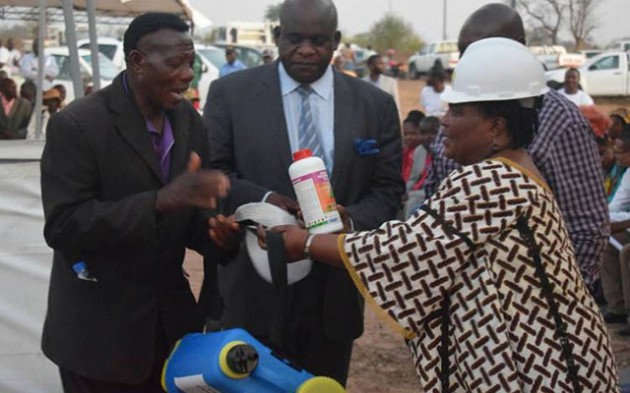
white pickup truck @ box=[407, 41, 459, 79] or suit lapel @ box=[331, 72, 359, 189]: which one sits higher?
suit lapel @ box=[331, 72, 359, 189]

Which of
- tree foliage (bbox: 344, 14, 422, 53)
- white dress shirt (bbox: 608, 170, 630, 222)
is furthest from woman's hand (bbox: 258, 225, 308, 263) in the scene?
tree foliage (bbox: 344, 14, 422, 53)

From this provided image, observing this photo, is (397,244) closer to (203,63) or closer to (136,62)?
(136,62)

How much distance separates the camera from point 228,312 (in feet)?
13.5

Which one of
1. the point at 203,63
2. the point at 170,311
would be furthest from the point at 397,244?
the point at 203,63

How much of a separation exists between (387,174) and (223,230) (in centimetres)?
95

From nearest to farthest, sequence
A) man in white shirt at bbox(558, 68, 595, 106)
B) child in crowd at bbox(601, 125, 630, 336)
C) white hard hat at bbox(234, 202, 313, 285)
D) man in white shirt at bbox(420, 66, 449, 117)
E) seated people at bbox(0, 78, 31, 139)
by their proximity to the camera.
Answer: white hard hat at bbox(234, 202, 313, 285) → child in crowd at bbox(601, 125, 630, 336) → seated people at bbox(0, 78, 31, 139) → man in white shirt at bbox(558, 68, 595, 106) → man in white shirt at bbox(420, 66, 449, 117)

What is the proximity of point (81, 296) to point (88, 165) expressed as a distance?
427 mm

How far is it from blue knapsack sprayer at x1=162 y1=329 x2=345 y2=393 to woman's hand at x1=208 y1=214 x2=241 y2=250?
0.34 metres

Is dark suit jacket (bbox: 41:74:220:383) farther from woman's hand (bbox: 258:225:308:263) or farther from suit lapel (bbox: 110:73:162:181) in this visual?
woman's hand (bbox: 258:225:308:263)

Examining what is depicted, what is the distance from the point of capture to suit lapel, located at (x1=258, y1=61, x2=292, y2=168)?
401cm

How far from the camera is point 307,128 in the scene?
4078 mm

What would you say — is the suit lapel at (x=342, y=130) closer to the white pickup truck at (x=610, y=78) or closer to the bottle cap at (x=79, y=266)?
the bottle cap at (x=79, y=266)

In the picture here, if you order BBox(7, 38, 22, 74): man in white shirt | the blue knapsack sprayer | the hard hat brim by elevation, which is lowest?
BBox(7, 38, 22, 74): man in white shirt

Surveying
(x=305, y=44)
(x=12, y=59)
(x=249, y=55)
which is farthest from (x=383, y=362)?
(x=249, y=55)
